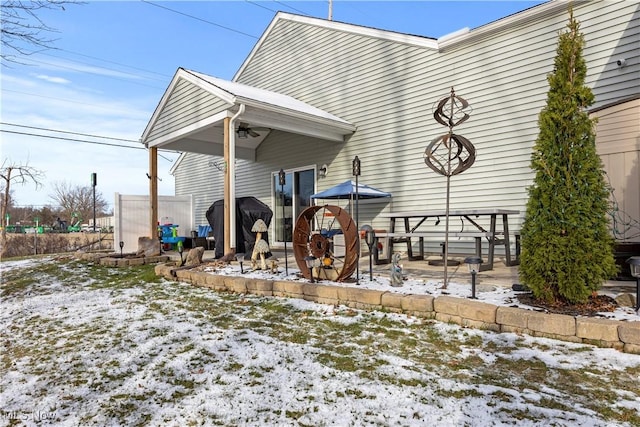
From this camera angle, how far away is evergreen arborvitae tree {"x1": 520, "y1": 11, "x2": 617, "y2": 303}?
2.99 m

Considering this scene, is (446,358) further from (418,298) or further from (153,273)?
(153,273)

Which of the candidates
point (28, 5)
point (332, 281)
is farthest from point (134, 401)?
point (28, 5)

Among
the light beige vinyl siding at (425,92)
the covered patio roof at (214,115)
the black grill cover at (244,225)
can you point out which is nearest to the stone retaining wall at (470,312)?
the black grill cover at (244,225)

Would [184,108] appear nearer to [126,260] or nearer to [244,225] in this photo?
[244,225]

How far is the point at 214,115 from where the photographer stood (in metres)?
6.96

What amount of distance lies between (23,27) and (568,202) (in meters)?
6.42

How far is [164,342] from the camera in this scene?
9.64 feet

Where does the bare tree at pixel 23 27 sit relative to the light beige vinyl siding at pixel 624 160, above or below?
above

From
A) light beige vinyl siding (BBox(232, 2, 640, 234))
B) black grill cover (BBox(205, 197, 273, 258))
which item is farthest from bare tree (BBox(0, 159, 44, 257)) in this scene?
black grill cover (BBox(205, 197, 273, 258))

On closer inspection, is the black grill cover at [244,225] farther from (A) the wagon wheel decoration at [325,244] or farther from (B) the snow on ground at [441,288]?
(A) the wagon wheel decoration at [325,244]

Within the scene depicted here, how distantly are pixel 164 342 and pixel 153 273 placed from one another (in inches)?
142

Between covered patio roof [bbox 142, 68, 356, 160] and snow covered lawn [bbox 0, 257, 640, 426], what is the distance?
419cm

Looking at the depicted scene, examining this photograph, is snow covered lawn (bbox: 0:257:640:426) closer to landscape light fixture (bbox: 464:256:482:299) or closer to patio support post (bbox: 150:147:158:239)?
landscape light fixture (bbox: 464:256:482:299)

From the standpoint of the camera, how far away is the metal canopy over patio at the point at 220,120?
6.55m
